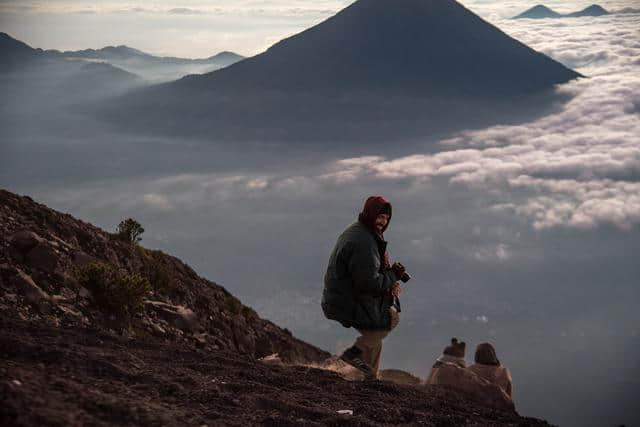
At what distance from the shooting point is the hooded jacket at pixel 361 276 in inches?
364

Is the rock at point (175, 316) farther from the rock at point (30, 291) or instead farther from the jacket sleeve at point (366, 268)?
the jacket sleeve at point (366, 268)

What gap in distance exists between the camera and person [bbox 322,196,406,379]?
9250mm

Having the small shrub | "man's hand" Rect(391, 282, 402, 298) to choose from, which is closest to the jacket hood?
"man's hand" Rect(391, 282, 402, 298)

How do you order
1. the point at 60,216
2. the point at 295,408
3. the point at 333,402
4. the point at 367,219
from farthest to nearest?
the point at 60,216
the point at 367,219
the point at 333,402
the point at 295,408

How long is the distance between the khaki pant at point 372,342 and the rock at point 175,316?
4.10m

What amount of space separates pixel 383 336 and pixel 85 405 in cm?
484

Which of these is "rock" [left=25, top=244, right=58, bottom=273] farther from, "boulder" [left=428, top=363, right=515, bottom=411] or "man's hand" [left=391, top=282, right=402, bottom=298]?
"boulder" [left=428, top=363, right=515, bottom=411]

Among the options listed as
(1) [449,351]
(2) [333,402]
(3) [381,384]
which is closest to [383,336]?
(3) [381,384]

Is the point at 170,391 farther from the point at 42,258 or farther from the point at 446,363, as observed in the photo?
the point at 446,363

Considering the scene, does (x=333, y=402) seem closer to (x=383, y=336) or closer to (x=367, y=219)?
(x=383, y=336)

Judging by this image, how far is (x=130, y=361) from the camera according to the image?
328 inches

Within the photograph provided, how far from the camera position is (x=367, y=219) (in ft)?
31.2

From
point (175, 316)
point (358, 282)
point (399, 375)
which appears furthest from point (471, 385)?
point (175, 316)

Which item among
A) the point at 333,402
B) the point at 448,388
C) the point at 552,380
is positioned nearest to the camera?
the point at 333,402
